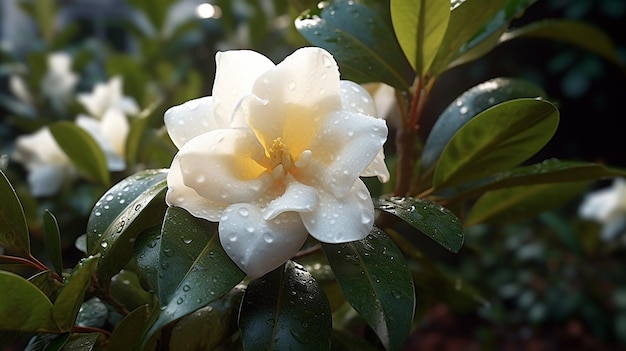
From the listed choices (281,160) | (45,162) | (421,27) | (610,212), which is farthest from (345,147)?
(610,212)

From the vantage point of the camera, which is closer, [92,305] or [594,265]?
[92,305]

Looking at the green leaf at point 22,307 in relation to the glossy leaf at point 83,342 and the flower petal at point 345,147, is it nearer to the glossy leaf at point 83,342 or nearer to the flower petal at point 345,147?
the glossy leaf at point 83,342

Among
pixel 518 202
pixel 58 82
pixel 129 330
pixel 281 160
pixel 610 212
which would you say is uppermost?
pixel 281 160

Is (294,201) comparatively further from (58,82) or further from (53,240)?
(58,82)

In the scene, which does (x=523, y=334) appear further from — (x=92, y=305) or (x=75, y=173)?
(x=92, y=305)

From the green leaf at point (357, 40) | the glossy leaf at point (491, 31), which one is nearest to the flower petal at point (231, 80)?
the green leaf at point (357, 40)

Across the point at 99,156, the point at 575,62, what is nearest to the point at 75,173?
the point at 99,156
